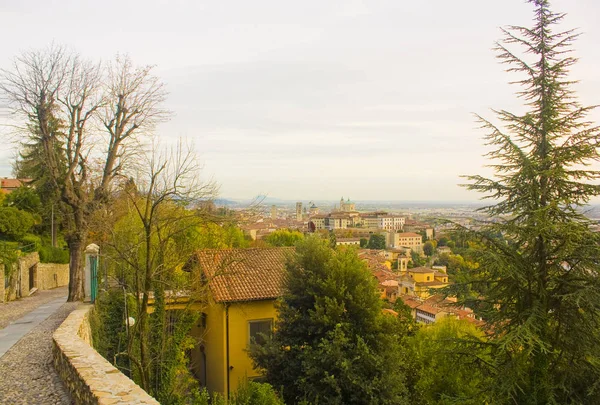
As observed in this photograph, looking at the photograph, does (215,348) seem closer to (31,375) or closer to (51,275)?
(31,375)

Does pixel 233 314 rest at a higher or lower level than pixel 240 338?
higher

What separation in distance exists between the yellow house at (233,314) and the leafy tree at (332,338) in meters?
1.93

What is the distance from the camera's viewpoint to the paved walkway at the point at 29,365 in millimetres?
6544

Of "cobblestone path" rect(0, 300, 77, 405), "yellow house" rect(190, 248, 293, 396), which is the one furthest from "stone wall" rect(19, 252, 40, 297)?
"cobblestone path" rect(0, 300, 77, 405)

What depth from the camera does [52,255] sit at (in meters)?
27.3

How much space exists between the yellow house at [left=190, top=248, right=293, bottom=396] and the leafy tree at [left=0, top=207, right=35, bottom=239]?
1245 centimetres

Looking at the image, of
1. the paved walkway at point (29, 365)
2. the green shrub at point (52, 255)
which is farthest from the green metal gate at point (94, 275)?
the green shrub at point (52, 255)

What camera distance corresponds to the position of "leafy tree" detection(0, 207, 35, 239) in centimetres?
2236

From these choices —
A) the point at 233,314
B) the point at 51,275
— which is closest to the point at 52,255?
the point at 51,275

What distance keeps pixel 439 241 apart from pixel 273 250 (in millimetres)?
143252

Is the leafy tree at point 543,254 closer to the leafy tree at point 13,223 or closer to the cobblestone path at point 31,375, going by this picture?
the cobblestone path at point 31,375

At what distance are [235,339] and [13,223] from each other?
48.4ft

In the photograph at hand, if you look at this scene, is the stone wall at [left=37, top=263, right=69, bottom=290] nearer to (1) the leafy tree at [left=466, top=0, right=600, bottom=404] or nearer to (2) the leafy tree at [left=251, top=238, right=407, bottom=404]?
(2) the leafy tree at [left=251, top=238, right=407, bottom=404]

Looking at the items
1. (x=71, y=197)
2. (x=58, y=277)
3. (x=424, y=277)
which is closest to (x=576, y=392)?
(x=71, y=197)
